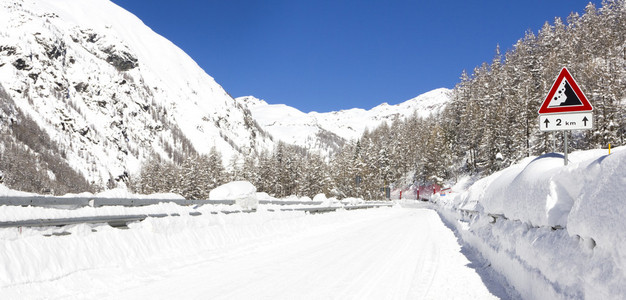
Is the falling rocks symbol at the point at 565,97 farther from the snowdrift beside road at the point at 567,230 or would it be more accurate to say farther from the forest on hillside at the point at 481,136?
the forest on hillside at the point at 481,136

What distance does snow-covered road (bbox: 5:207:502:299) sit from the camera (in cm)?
571

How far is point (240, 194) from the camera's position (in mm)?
17156

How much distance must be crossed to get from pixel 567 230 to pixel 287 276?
443cm

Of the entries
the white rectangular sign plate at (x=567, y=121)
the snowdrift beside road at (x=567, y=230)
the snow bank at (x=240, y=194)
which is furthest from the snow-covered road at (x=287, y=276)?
the snow bank at (x=240, y=194)

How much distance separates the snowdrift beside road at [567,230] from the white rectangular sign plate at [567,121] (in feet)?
4.37

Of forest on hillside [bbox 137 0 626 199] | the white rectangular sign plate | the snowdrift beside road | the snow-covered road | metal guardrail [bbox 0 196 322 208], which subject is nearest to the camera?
the snowdrift beside road

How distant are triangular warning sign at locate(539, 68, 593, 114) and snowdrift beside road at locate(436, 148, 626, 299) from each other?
158 cm

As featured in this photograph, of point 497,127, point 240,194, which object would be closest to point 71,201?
point 240,194

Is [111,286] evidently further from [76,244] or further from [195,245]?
[195,245]

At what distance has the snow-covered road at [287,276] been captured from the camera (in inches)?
225

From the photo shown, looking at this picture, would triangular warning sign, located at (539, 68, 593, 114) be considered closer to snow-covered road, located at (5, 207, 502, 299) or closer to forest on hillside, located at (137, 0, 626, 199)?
snow-covered road, located at (5, 207, 502, 299)

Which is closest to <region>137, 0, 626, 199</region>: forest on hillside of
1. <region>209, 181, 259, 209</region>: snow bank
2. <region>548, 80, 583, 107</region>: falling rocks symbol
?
<region>209, 181, 259, 209</region>: snow bank

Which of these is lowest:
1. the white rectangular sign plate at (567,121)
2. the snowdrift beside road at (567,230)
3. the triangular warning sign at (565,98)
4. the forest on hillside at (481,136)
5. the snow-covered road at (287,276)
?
the snow-covered road at (287,276)

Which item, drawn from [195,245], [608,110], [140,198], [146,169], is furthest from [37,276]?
[146,169]
